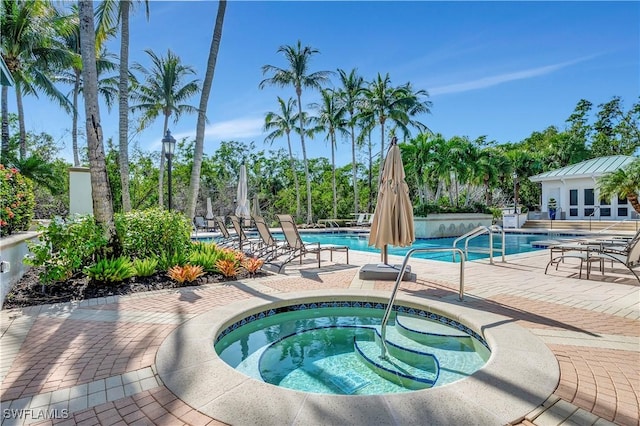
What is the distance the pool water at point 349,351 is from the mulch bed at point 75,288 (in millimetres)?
2294

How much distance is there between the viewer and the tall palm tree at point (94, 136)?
6062 mm

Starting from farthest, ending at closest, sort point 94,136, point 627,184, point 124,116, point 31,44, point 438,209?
1. point 438,209
2. point 31,44
3. point 627,184
4. point 124,116
5. point 94,136

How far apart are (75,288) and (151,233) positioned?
5.50 ft

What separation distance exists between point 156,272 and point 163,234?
0.90 meters

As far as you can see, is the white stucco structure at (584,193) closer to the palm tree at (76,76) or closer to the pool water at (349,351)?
the pool water at (349,351)

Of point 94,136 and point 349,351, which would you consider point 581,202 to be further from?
point 94,136

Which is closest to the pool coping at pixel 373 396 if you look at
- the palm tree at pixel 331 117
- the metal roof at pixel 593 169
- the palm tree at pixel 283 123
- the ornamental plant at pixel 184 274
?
the ornamental plant at pixel 184 274

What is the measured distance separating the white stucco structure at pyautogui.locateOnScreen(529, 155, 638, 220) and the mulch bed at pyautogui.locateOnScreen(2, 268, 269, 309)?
25288 mm

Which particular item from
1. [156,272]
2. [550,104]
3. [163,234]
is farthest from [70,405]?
[550,104]

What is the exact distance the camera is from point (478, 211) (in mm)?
20078

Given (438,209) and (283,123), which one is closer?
(438,209)

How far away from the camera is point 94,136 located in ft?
20.0

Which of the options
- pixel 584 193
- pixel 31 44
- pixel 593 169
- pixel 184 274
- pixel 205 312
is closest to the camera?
pixel 205 312

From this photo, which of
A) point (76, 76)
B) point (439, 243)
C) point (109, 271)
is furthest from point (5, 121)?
point (439, 243)
